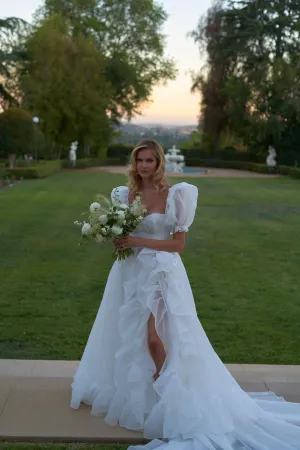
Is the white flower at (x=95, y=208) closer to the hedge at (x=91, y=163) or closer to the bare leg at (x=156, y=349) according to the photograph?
the bare leg at (x=156, y=349)

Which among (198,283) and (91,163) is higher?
(198,283)

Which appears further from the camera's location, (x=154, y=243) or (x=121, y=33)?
(x=121, y=33)

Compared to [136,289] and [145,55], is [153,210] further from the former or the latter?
[145,55]

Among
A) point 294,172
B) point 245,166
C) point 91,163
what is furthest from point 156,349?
point 245,166

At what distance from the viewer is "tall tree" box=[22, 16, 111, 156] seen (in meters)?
41.8

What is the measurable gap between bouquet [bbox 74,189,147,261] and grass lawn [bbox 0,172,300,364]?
118cm

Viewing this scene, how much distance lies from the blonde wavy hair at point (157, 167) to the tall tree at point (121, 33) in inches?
1841

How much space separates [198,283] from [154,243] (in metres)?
4.52

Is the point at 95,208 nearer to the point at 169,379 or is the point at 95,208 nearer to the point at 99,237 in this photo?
the point at 99,237

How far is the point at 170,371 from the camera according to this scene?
3.28 metres

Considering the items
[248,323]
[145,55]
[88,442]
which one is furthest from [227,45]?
[88,442]

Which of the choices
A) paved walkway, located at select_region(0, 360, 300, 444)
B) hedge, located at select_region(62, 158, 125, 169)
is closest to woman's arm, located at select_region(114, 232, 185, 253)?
paved walkway, located at select_region(0, 360, 300, 444)

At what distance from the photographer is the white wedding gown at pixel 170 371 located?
126 inches

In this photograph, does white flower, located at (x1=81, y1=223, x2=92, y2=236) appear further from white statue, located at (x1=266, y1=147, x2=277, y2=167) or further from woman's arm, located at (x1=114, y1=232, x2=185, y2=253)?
white statue, located at (x1=266, y1=147, x2=277, y2=167)
